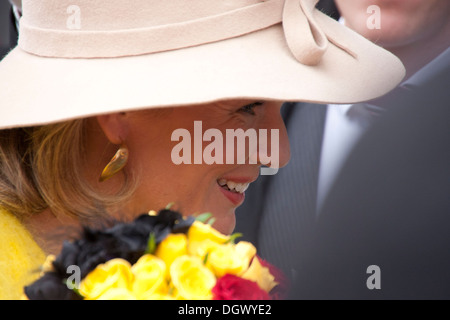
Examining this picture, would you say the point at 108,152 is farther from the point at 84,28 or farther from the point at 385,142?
the point at 385,142

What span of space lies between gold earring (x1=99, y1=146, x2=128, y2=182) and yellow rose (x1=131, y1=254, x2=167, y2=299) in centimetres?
47

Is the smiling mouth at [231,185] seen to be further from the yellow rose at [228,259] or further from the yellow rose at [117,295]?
the yellow rose at [117,295]

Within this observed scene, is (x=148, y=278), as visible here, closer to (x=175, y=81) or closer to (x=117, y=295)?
(x=117, y=295)

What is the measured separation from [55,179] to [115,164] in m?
0.15

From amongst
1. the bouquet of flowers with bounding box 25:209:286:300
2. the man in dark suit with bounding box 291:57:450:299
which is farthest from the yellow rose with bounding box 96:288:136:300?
the man in dark suit with bounding box 291:57:450:299

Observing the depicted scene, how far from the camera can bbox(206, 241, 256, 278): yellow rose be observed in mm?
1113

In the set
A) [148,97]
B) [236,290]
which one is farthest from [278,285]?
[148,97]

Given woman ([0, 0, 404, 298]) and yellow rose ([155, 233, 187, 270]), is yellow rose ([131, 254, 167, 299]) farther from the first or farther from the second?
woman ([0, 0, 404, 298])


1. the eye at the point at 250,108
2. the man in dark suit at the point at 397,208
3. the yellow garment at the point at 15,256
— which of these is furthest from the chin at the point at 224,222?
the man in dark suit at the point at 397,208

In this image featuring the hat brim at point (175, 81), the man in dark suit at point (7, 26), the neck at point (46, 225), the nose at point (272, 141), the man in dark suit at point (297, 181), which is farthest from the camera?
the man in dark suit at point (7, 26)

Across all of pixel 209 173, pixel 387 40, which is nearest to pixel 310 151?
pixel 387 40

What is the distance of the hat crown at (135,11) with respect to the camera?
1398 millimetres

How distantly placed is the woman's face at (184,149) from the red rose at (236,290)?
485 mm
